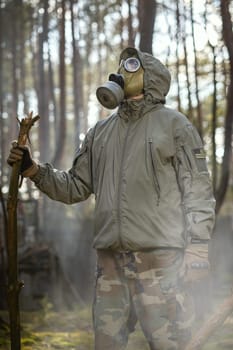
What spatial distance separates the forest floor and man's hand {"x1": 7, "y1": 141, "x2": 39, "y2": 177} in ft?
7.12

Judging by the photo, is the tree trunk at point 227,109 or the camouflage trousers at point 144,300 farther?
the tree trunk at point 227,109

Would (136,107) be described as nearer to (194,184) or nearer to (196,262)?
(194,184)

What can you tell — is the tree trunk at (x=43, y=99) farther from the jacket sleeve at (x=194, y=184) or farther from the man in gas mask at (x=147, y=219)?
the jacket sleeve at (x=194, y=184)

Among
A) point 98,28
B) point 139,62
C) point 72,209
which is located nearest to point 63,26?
point 72,209

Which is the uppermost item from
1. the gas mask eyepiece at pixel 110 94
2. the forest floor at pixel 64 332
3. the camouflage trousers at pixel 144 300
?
the gas mask eyepiece at pixel 110 94

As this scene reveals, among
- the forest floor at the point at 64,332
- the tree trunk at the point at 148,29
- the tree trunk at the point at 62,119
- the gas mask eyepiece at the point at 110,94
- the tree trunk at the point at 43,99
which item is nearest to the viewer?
the gas mask eyepiece at the point at 110,94

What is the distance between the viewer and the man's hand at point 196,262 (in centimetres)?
345

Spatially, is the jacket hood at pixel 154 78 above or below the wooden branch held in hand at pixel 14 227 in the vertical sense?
above

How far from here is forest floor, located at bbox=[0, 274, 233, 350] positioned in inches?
238

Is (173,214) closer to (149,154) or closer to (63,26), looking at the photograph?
(149,154)

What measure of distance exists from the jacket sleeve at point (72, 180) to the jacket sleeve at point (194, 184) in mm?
593

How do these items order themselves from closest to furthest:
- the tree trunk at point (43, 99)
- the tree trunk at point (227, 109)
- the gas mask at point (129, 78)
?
the gas mask at point (129, 78) → the tree trunk at point (227, 109) → the tree trunk at point (43, 99)

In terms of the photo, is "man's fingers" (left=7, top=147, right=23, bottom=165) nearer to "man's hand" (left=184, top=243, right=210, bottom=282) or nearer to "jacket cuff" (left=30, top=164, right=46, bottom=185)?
"jacket cuff" (left=30, top=164, right=46, bottom=185)

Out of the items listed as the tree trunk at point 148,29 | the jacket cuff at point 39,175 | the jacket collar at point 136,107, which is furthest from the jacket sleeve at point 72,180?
the tree trunk at point 148,29
